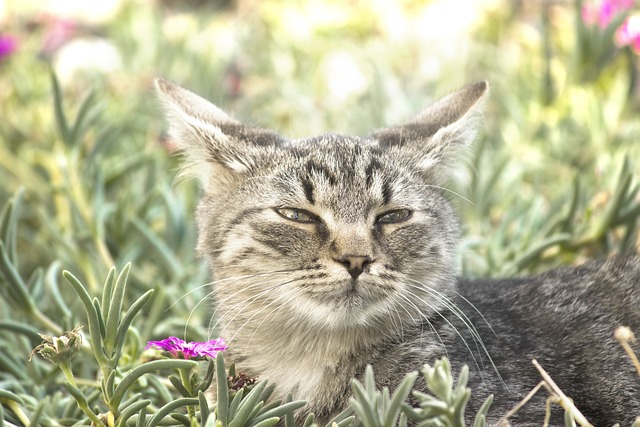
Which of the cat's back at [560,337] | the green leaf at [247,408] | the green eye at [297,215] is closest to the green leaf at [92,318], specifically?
the green leaf at [247,408]

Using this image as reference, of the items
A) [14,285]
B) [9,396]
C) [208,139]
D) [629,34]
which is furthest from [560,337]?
[629,34]

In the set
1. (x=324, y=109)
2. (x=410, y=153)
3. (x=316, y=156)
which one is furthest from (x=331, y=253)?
(x=324, y=109)

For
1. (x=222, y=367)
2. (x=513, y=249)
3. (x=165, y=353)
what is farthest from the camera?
(x=513, y=249)

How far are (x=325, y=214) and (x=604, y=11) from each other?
11.8 feet

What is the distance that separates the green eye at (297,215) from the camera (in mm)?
2900

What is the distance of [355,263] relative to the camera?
2.69m

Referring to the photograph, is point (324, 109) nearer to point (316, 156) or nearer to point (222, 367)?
point (316, 156)

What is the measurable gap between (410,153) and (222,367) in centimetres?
121

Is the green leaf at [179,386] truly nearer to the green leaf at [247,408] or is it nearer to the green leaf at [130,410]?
the green leaf at [130,410]

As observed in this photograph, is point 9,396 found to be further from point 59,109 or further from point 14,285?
point 59,109

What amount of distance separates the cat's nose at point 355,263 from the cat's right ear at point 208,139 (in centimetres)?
60

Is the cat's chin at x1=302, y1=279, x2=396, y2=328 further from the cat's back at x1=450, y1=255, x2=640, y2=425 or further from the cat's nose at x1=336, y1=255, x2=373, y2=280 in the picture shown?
the cat's back at x1=450, y1=255, x2=640, y2=425

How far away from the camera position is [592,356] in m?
2.95

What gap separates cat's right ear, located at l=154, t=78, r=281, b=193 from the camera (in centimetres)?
310
